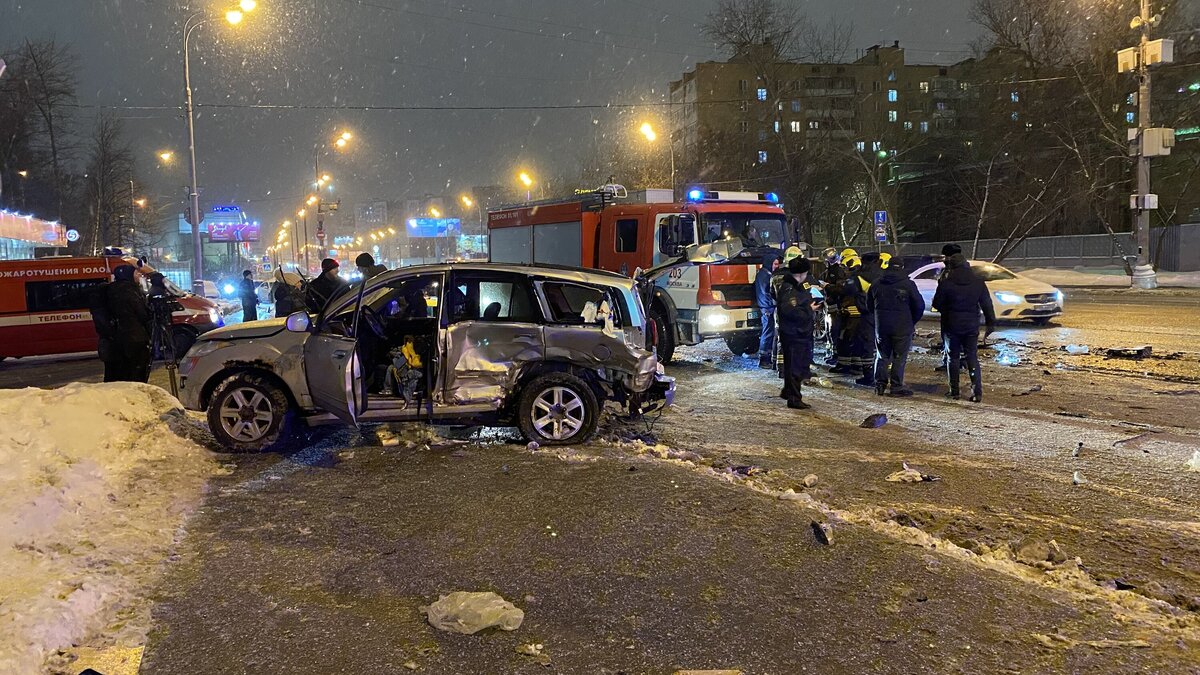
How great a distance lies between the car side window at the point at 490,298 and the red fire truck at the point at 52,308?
923cm

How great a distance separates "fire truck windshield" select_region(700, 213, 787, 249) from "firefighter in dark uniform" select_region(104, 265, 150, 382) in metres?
8.14

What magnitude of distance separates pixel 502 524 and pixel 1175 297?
82.8ft

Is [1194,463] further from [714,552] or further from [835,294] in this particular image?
[835,294]

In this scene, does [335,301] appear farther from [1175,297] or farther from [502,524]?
[1175,297]

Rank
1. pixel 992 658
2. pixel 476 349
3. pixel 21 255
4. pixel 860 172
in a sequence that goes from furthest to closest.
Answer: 1. pixel 860 172
2. pixel 21 255
3. pixel 476 349
4. pixel 992 658

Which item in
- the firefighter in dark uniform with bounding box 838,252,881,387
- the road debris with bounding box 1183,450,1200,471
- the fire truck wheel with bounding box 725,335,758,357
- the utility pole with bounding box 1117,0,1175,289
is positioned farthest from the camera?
the utility pole with bounding box 1117,0,1175,289

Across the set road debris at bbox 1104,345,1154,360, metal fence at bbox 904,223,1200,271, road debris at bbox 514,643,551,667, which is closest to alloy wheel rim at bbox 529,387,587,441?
road debris at bbox 514,643,551,667

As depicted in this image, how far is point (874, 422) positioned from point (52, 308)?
14010 millimetres

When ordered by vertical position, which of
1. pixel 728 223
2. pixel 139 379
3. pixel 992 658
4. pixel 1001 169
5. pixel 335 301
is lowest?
pixel 992 658

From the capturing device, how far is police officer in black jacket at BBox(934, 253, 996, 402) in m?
8.59

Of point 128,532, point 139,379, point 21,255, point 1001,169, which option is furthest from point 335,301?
point 1001,169

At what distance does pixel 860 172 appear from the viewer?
167 feet

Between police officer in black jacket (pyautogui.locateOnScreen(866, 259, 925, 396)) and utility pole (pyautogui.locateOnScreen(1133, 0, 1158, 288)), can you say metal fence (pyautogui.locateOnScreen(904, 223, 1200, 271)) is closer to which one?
utility pole (pyautogui.locateOnScreen(1133, 0, 1158, 288))

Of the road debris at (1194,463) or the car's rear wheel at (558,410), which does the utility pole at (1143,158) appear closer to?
the road debris at (1194,463)
